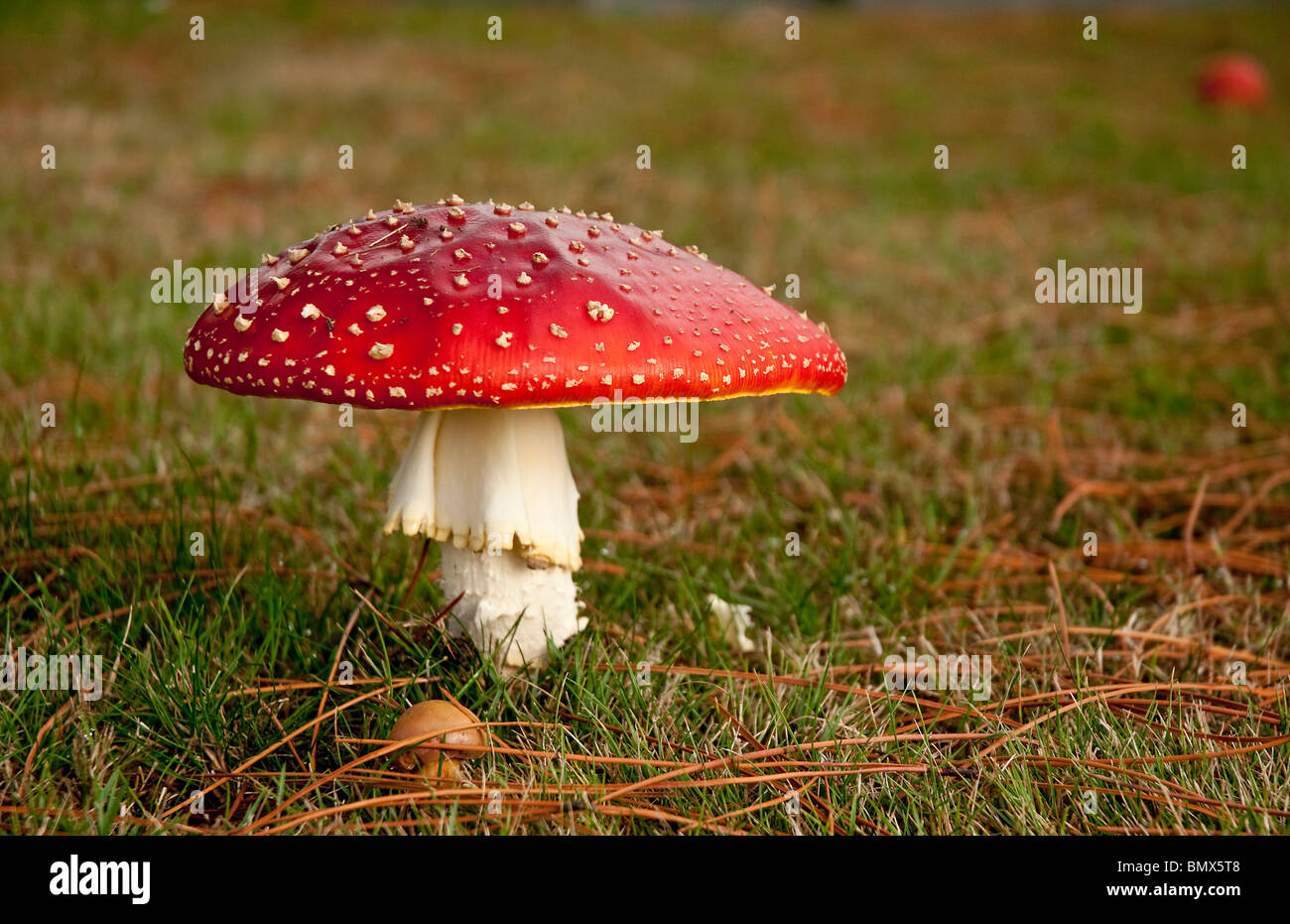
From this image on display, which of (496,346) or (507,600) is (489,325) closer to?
(496,346)

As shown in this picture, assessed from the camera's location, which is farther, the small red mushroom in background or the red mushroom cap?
the small red mushroom in background

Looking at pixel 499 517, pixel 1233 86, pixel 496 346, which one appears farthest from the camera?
pixel 1233 86

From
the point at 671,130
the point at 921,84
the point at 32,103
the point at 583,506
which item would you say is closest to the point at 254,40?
the point at 32,103

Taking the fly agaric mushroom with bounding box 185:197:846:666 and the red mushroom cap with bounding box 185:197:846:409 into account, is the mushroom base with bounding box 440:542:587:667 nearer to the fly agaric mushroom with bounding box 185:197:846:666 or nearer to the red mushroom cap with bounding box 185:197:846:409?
the fly agaric mushroom with bounding box 185:197:846:666

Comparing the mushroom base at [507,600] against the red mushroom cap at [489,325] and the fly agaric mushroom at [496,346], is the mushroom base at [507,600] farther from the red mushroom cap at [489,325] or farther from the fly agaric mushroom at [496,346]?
the red mushroom cap at [489,325]

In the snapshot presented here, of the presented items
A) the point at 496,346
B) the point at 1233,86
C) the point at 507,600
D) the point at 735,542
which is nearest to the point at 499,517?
the point at 507,600

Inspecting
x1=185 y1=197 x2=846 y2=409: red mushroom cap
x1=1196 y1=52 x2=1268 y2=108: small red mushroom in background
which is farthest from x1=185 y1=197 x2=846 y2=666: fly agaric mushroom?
x1=1196 y1=52 x2=1268 y2=108: small red mushroom in background
